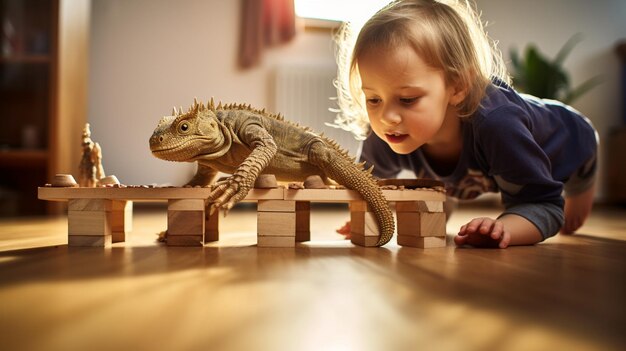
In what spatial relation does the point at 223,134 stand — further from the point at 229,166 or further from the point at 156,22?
the point at 156,22

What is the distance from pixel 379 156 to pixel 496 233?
0.53m

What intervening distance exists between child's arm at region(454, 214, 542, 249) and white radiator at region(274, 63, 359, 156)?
2.38 metres

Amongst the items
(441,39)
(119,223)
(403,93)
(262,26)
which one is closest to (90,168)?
(119,223)

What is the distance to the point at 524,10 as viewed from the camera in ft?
13.0

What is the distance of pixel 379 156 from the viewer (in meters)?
1.53

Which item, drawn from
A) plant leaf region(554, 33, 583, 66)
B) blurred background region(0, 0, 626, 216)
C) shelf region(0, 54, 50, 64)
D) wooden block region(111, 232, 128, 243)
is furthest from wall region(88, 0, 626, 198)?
wooden block region(111, 232, 128, 243)

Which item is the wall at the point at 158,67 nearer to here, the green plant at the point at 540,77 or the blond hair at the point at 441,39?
the green plant at the point at 540,77

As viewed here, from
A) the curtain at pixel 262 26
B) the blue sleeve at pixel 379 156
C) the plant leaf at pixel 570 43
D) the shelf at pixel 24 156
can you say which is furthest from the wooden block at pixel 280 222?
the plant leaf at pixel 570 43

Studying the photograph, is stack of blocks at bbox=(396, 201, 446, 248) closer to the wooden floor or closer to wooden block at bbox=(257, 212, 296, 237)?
the wooden floor

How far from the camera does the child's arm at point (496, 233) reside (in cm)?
106

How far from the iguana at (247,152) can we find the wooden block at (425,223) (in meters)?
0.05

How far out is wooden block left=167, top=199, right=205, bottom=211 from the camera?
38.2 inches

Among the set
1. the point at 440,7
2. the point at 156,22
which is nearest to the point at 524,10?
the point at 156,22

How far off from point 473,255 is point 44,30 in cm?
259
